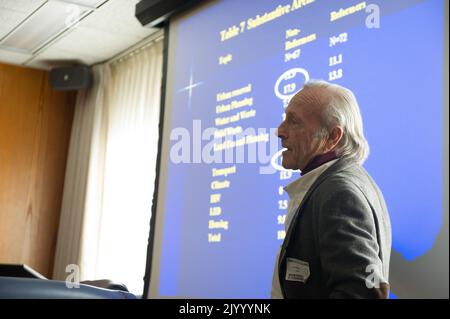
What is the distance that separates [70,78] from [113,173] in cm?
88

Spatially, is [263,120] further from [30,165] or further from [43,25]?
[30,165]

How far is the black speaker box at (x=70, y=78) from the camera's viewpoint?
4977 mm

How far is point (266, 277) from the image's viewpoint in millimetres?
2625

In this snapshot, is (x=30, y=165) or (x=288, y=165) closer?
(x=288, y=165)

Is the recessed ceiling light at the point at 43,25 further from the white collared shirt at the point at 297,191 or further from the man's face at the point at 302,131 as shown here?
the white collared shirt at the point at 297,191

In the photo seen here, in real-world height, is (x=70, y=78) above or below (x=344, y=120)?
above

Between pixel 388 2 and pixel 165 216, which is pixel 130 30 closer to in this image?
pixel 165 216

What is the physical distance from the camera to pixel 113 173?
4.69 metres

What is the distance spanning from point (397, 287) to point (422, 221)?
0.76 feet

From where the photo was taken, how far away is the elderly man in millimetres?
1469

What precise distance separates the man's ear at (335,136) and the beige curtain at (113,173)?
253 cm

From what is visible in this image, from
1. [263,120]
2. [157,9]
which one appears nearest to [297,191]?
[263,120]

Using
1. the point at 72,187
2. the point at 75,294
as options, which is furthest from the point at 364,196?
the point at 72,187

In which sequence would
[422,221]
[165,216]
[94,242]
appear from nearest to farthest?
[422,221], [165,216], [94,242]
